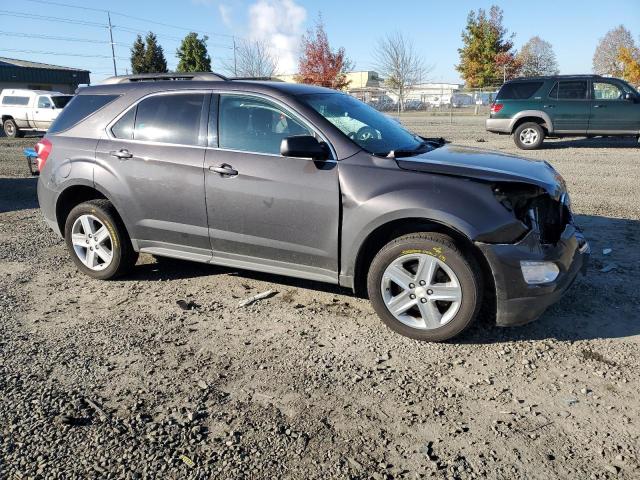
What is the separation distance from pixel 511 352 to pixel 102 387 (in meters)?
2.67

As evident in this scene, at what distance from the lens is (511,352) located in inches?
138

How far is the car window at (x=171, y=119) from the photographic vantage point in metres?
4.35

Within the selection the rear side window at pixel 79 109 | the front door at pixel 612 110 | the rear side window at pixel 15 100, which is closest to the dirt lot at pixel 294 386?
the rear side window at pixel 79 109

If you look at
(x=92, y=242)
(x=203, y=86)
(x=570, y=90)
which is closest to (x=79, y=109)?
(x=92, y=242)

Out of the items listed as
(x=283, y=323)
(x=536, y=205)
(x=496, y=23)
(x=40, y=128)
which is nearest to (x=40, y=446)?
(x=283, y=323)

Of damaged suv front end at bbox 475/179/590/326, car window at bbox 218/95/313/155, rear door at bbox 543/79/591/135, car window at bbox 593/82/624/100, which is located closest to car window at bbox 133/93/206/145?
car window at bbox 218/95/313/155

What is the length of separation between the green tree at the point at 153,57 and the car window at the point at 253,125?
4873cm

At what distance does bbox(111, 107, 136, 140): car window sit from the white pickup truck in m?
19.1

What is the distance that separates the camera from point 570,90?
1407 centimetres

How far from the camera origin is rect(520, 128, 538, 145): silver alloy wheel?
14.4m

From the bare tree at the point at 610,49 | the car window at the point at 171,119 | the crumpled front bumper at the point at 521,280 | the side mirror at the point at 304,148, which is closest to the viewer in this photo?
the crumpled front bumper at the point at 521,280

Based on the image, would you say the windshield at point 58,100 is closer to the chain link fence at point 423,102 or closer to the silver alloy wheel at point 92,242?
the silver alloy wheel at point 92,242

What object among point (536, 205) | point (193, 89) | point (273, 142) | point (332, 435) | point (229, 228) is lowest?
point (332, 435)

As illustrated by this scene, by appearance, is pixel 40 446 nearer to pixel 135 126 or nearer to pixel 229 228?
pixel 229 228
